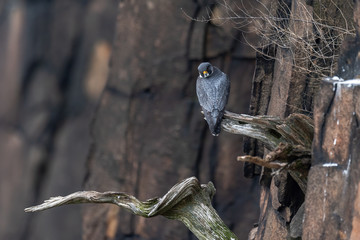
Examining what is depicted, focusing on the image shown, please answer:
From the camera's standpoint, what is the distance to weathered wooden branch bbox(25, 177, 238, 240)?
5352mm

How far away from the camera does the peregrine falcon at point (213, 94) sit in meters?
5.69

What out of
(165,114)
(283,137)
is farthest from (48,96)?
(283,137)

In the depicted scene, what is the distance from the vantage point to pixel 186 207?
5.45 meters

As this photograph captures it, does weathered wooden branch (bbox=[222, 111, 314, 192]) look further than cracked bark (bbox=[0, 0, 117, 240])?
No

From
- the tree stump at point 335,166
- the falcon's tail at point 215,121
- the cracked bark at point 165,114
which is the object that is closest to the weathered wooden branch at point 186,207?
the falcon's tail at point 215,121

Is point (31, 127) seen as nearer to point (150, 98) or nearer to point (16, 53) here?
point (16, 53)

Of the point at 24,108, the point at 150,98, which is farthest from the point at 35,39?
the point at 150,98

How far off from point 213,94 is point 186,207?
1089mm

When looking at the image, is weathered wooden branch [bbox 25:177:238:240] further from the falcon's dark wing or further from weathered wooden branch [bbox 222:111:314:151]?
the falcon's dark wing

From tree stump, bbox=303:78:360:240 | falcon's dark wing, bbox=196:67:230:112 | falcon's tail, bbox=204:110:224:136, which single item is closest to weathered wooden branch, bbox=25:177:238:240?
falcon's tail, bbox=204:110:224:136

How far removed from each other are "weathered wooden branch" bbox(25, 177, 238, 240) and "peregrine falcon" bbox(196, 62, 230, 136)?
554mm

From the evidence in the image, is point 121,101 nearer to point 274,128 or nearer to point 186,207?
point 186,207

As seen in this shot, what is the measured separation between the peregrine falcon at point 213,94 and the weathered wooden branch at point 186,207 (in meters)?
0.55

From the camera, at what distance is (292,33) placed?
5676mm
